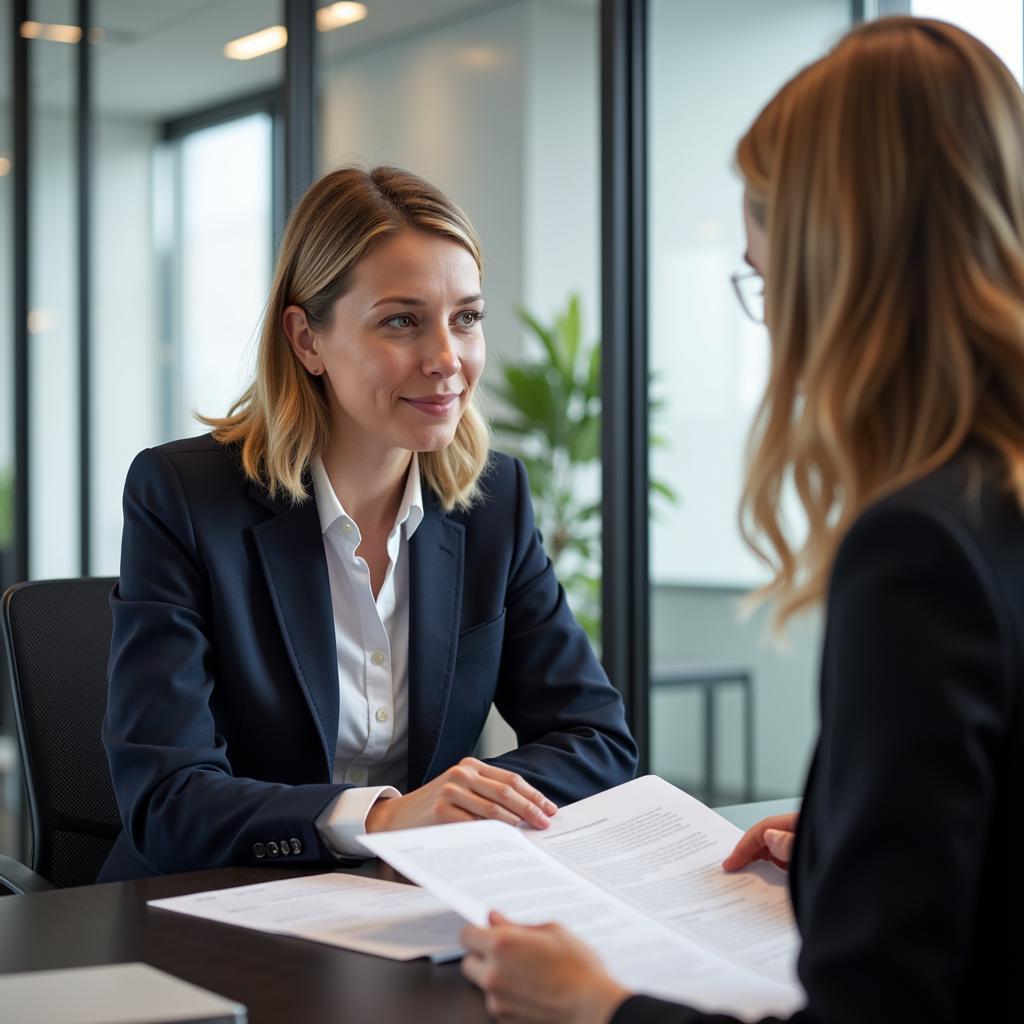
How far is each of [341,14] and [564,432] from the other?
170 centimetres

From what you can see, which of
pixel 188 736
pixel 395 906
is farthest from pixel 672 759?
pixel 395 906

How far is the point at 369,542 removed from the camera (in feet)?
6.49

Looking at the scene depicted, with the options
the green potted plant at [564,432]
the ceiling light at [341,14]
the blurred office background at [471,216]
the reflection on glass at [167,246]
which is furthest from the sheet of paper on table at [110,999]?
the reflection on glass at [167,246]

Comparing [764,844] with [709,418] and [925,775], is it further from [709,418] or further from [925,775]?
[709,418]

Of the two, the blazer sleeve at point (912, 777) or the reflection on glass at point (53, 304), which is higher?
the reflection on glass at point (53, 304)

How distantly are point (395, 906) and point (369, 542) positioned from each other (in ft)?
2.53

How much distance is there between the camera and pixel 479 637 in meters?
1.95

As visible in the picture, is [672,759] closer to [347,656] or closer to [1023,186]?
[347,656]

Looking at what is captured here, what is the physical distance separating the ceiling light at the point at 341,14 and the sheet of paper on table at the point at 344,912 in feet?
13.1

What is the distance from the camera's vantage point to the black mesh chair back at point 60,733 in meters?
1.98

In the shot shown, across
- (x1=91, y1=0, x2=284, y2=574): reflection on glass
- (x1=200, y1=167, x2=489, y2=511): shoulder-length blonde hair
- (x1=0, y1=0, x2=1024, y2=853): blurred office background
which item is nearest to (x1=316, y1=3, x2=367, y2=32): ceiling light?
(x1=0, y1=0, x2=1024, y2=853): blurred office background

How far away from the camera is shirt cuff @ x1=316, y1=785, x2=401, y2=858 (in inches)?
58.5

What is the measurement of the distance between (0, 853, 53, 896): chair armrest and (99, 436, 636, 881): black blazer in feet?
0.31

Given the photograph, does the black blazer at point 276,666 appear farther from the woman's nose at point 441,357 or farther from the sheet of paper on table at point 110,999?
the sheet of paper on table at point 110,999
